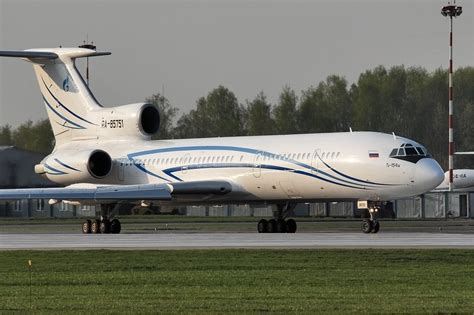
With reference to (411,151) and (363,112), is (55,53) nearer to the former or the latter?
(411,151)

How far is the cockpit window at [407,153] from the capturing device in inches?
1906

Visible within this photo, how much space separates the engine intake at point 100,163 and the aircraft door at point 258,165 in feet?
30.6

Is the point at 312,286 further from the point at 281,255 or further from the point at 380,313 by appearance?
the point at 281,255

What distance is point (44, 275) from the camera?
1073 inches

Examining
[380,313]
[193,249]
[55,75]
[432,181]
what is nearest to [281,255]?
[193,249]

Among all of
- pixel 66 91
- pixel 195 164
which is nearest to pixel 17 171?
pixel 66 91

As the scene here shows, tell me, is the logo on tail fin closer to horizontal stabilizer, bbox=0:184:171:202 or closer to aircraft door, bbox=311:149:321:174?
horizontal stabilizer, bbox=0:184:171:202

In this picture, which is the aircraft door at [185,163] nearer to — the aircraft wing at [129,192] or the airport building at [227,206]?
the aircraft wing at [129,192]

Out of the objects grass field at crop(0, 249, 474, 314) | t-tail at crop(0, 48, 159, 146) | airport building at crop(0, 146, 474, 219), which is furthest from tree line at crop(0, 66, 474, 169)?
grass field at crop(0, 249, 474, 314)

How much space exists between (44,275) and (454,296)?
31.9ft

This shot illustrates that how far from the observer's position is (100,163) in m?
58.9

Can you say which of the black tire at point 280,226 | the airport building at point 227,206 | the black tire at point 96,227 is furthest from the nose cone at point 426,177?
the airport building at point 227,206

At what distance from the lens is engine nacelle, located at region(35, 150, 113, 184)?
58000 mm

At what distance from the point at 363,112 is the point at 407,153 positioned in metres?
66.8
